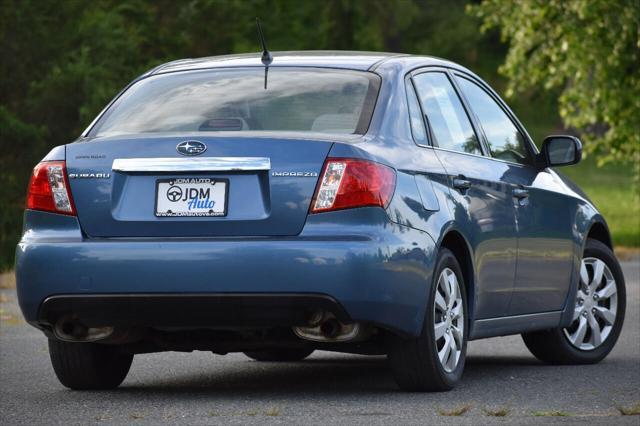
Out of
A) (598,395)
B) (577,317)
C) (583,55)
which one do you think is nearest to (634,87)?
(583,55)

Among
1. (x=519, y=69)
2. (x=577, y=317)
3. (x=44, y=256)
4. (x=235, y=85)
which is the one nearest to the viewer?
(x=44, y=256)

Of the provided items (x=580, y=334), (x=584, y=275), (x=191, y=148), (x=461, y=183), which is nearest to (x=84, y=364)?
(x=191, y=148)

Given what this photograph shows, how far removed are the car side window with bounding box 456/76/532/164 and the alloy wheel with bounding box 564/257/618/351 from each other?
0.89 metres

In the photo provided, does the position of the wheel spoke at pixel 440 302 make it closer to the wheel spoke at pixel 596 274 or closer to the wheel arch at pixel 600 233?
the wheel spoke at pixel 596 274

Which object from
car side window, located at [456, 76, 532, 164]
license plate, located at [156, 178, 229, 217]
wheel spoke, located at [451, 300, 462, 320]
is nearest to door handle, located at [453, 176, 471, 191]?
wheel spoke, located at [451, 300, 462, 320]

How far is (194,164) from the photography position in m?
7.16

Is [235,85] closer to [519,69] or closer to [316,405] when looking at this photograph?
[316,405]

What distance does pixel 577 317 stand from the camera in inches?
380

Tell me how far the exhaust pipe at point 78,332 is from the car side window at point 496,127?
8.05ft

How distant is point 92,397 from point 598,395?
7.92ft

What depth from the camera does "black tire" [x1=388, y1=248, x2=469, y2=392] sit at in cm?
750

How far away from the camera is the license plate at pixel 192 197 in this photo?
7129 mm

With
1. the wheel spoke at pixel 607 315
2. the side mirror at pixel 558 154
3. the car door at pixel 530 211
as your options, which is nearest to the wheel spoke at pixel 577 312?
the wheel spoke at pixel 607 315

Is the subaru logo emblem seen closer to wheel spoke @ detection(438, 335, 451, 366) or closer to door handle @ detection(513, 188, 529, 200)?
wheel spoke @ detection(438, 335, 451, 366)
